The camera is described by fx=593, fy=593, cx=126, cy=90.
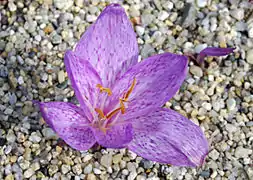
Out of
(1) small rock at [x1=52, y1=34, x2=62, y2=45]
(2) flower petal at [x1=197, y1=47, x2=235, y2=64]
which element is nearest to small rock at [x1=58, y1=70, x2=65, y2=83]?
(1) small rock at [x1=52, y1=34, x2=62, y2=45]

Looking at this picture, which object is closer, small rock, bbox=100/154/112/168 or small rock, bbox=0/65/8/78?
small rock, bbox=100/154/112/168

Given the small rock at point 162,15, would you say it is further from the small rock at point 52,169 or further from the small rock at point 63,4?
the small rock at point 52,169

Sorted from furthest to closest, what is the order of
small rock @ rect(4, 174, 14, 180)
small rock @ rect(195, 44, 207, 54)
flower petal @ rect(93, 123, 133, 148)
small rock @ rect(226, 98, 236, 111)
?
small rock @ rect(195, 44, 207, 54)
small rock @ rect(226, 98, 236, 111)
small rock @ rect(4, 174, 14, 180)
flower petal @ rect(93, 123, 133, 148)

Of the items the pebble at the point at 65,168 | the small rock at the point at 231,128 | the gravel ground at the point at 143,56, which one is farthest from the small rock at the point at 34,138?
the small rock at the point at 231,128

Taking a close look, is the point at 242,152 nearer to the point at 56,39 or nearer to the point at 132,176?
the point at 132,176

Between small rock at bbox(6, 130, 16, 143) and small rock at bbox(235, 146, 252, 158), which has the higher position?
small rock at bbox(6, 130, 16, 143)

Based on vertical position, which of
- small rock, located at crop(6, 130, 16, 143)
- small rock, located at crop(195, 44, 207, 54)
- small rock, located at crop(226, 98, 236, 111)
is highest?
small rock, located at crop(195, 44, 207, 54)

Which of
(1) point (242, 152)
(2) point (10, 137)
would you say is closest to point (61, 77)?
(2) point (10, 137)

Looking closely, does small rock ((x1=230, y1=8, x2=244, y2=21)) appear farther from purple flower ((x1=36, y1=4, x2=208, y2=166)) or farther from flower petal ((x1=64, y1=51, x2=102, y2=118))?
flower petal ((x1=64, y1=51, x2=102, y2=118))
